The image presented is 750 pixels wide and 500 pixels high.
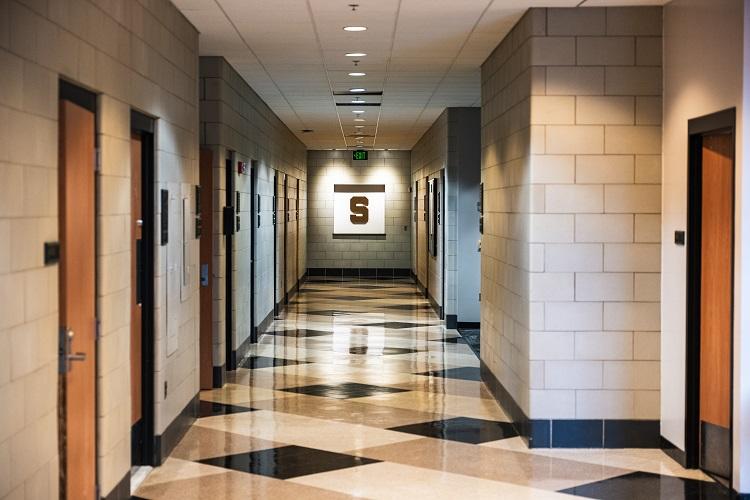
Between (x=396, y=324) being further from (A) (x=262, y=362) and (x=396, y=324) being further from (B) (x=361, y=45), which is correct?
(B) (x=361, y=45)

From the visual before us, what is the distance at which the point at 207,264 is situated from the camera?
867 centimetres

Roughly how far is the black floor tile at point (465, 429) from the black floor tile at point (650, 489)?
4.06 feet

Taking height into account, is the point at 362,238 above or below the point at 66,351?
above

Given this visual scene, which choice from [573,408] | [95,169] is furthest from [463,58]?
[95,169]

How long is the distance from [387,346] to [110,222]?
6.79 metres

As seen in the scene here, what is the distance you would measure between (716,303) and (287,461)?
268cm

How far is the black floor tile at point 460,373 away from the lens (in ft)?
31.3

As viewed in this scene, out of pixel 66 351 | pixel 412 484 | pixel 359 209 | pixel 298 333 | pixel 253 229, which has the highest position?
pixel 359 209

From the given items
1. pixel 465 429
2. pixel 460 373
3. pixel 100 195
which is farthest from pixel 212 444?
pixel 460 373

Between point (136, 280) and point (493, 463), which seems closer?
point (136, 280)

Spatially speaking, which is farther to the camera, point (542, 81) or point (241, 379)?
point (241, 379)

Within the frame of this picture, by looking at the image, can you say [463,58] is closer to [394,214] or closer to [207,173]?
[207,173]

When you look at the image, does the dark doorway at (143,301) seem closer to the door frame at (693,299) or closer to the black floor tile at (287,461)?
the black floor tile at (287,461)

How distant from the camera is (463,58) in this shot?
8.91 metres
